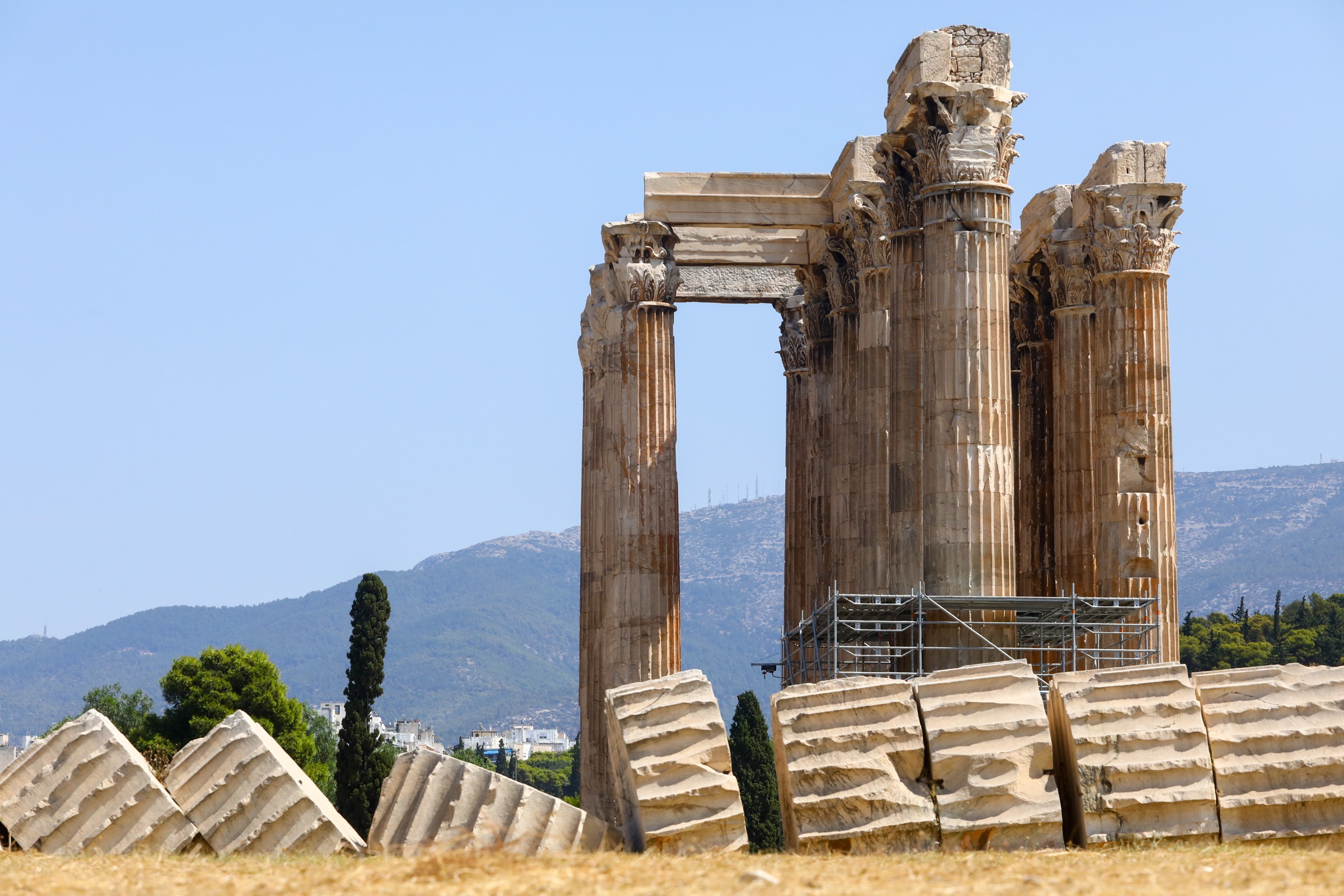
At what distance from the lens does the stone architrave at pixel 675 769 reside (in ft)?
68.4

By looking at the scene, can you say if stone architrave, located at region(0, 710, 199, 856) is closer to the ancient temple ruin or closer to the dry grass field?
the dry grass field

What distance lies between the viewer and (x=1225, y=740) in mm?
21438

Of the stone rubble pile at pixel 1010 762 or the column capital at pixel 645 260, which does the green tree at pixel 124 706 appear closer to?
the column capital at pixel 645 260

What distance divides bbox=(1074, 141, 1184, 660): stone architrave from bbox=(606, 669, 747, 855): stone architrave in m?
15.1

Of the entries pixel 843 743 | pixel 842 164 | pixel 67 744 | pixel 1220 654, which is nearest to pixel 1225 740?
pixel 843 743

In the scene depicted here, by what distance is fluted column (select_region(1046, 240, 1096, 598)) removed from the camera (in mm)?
37906

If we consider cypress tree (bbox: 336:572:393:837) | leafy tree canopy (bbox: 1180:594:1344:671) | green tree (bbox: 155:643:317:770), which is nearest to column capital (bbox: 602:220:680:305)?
cypress tree (bbox: 336:572:393:837)

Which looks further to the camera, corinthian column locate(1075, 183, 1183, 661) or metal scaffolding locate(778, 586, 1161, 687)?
corinthian column locate(1075, 183, 1183, 661)

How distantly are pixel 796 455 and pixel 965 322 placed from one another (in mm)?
15714

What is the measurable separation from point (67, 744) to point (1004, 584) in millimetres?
15070

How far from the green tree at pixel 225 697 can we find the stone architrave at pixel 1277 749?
2159 inches

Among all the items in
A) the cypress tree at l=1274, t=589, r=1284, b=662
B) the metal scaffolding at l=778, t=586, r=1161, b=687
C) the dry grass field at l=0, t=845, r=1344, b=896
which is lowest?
the cypress tree at l=1274, t=589, r=1284, b=662

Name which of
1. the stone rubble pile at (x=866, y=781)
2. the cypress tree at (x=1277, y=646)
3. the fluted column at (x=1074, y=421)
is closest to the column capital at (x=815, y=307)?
the fluted column at (x=1074, y=421)

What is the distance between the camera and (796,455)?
46594 mm
